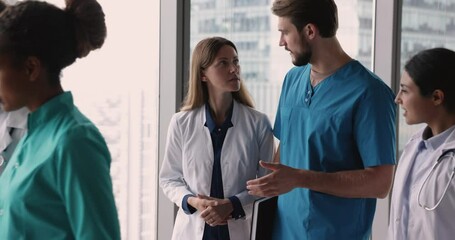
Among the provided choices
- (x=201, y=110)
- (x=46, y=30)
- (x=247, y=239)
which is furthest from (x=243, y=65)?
(x=46, y=30)

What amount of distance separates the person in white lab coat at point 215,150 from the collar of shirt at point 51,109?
1.08 metres

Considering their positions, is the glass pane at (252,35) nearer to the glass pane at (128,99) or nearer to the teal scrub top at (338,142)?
the glass pane at (128,99)

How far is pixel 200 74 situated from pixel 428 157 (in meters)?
0.89

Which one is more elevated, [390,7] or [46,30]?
[390,7]

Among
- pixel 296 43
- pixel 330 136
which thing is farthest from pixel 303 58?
pixel 330 136

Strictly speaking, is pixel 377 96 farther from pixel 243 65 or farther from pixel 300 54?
pixel 243 65

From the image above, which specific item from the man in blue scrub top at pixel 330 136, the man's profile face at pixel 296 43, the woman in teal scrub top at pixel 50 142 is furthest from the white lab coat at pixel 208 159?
the woman in teal scrub top at pixel 50 142

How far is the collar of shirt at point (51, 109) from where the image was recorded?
45.1 inches

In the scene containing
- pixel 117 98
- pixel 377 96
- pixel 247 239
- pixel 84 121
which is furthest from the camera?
pixel 117 98

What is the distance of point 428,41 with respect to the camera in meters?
3.79

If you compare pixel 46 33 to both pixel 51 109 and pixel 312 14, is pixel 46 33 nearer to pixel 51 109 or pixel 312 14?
pixel 51 109

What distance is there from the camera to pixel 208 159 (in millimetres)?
2270

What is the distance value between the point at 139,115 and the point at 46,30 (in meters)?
1.96

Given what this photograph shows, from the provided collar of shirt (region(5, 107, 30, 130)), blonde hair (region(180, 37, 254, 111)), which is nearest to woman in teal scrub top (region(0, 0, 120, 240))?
collar of shirt (region(5, 107, 30, 130))
